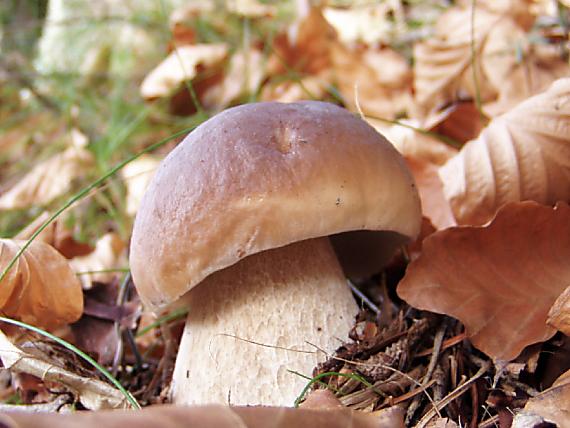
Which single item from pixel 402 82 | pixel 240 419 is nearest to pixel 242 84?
pixel 402 82

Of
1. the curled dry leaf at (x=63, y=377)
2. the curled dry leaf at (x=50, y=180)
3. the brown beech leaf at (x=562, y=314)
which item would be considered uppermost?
the brown beech leaf at (x=562, y=314)

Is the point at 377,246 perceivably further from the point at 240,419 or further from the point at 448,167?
the point at 240,419

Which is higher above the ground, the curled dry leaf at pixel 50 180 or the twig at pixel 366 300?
the twig at pixel 366 300

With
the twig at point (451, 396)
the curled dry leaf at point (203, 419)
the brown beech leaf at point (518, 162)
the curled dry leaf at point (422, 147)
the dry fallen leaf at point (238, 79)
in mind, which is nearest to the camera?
the curled dry leaf at point (203, 419)

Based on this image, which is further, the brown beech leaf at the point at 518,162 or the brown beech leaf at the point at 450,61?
the brown beech leaf at the point at 450,61

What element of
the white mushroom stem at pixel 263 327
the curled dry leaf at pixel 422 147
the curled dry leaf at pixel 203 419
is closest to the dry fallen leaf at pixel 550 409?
the curled dry leaf at pixel 203 419

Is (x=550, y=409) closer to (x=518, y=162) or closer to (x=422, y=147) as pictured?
(x=518, y=162)

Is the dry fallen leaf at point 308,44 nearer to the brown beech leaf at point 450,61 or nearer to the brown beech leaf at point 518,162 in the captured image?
the brown beech leaf at point 450,61
